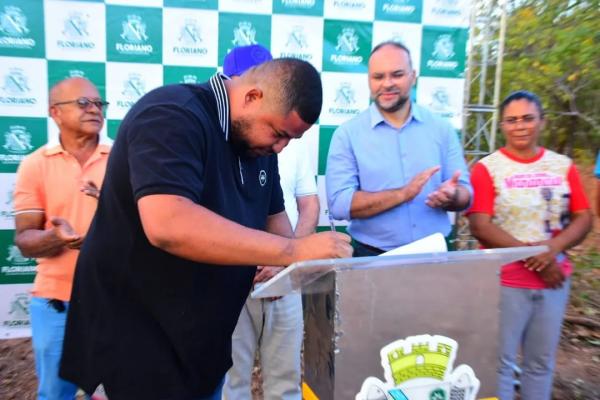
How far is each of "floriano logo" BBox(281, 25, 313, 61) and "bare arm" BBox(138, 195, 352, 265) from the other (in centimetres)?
226

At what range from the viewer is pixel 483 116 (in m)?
3.72

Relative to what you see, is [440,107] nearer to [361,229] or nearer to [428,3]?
[428,3]

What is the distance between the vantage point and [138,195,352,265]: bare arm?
3.41 ft

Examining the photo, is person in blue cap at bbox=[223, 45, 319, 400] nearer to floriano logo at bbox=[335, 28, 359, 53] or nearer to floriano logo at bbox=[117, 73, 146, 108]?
floriano logo at bbox=[117, 73, 146, 108]

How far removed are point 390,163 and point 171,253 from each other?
63.4 inches

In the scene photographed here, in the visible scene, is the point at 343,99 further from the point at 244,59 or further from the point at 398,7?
the point at 244,59

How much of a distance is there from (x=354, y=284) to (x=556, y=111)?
24.5ft

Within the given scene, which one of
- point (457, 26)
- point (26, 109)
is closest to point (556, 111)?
point (457, 26)

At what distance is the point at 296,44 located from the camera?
124 inches

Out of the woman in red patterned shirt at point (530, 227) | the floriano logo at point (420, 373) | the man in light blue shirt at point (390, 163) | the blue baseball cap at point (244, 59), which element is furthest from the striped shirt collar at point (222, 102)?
the woman in red patterned shirt at point (530, 227)

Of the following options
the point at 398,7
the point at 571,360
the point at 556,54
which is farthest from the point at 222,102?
the point at 556,54

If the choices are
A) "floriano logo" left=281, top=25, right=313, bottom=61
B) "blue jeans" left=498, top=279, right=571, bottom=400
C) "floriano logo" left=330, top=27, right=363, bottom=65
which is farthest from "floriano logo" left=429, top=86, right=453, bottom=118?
"blue jeans" left=498, top=279, right=571, bottom=400

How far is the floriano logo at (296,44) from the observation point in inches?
123

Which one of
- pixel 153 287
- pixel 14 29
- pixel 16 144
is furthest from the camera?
pixel 16 144
